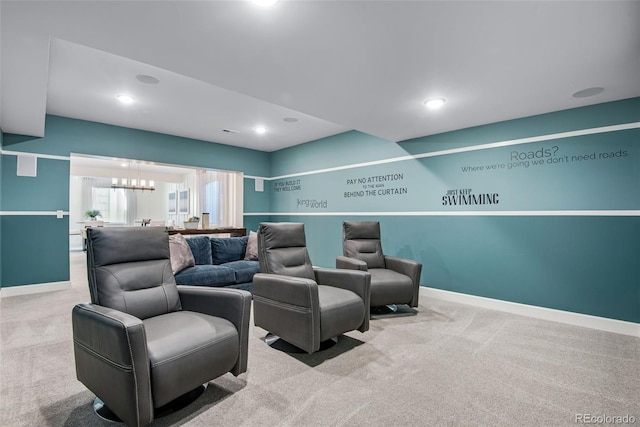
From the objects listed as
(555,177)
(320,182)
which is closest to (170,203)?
(320,182)

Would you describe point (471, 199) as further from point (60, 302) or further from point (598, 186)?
point (60, 302)

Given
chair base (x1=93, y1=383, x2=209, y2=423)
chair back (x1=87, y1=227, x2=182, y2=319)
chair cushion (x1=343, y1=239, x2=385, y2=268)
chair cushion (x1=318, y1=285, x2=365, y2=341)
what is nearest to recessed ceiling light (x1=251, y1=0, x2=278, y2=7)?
chair back (x1=87, y1=227, x2=182, y2=319)

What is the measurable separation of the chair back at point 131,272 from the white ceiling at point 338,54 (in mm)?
1375

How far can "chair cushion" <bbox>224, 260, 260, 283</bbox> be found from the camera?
4045 mm

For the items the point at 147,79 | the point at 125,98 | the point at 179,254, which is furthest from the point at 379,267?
the point at 125,98

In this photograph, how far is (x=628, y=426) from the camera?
5.88ft

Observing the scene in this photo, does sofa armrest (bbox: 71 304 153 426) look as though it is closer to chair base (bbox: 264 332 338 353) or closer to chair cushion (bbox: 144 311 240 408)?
chair cushion (bbox: 144 311 240 408)

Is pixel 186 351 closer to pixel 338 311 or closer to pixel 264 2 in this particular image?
pixel 338 311

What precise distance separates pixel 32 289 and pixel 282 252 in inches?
163

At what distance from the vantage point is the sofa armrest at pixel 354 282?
2869mm

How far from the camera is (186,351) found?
1.72 metres

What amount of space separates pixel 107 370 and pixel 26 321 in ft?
8.92

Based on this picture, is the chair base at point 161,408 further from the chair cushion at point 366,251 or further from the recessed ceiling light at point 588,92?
the recessed ceiling light at point 588,92

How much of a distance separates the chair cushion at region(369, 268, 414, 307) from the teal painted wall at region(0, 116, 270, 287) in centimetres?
453
